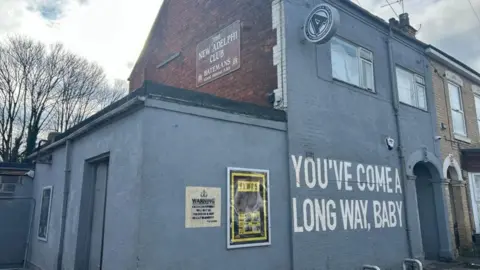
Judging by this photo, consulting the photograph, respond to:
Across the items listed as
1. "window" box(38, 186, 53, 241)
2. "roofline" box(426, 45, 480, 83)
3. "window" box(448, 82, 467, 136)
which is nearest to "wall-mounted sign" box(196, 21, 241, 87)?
"window" box(38, 186, 53, 241)

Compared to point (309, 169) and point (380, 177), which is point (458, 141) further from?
point (309, 169)

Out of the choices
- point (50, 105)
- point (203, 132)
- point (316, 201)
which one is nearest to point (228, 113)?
point (203, 132)

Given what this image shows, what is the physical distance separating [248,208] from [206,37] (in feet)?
19.7

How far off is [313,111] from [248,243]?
3.36 metres

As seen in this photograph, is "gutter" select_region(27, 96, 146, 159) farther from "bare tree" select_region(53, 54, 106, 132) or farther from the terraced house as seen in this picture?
"bare tree" select_region(53, 54, 106, 132)

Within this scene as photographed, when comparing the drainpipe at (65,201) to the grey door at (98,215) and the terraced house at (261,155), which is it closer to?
the terraced house at (261,155)

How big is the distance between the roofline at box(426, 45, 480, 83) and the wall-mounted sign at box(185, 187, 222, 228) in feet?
32.7

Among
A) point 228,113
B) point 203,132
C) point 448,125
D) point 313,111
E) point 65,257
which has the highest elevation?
point 448,125

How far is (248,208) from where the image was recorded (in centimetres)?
636

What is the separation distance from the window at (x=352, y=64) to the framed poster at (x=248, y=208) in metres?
3.91

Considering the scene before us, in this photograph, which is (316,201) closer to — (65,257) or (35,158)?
(65,257)

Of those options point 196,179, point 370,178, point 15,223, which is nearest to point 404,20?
point 370,178

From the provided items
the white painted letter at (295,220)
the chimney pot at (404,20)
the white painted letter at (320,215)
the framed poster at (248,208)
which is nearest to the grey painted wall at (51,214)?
the framed poster at (248,208)

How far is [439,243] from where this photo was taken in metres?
11.0
